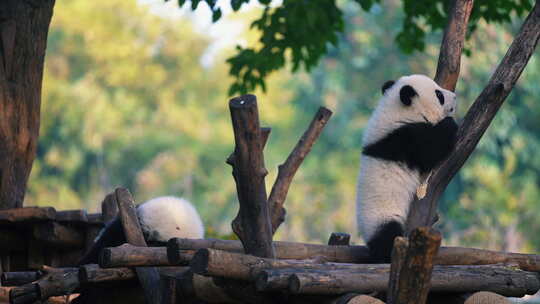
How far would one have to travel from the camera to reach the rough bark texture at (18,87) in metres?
6.06

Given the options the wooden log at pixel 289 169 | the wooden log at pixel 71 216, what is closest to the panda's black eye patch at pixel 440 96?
the wooden log at pixel 289 169

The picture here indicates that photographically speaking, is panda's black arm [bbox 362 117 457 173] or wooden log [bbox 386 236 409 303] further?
panda's black arm [bbox 362 117 457 173]

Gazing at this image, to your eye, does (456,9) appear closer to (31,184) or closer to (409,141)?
(409,141)

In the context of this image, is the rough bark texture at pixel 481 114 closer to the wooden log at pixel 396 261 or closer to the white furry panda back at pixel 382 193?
the white furry panda back at pixel 382 193

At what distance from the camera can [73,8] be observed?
25688 mm

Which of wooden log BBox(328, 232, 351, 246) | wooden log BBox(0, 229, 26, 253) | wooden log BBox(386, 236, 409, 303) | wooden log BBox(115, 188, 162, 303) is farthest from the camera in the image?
wooden log BBox(0, 229, 26, 253)

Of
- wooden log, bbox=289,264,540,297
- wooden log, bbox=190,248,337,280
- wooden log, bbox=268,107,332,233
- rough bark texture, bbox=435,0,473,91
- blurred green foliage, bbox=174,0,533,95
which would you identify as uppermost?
blurred green foliage, bbox=174,0,533,95

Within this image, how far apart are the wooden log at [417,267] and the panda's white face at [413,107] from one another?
1982mm

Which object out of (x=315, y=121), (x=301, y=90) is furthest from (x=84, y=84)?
(x=315, y=121)

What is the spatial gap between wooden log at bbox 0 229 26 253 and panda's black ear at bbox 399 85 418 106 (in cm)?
282

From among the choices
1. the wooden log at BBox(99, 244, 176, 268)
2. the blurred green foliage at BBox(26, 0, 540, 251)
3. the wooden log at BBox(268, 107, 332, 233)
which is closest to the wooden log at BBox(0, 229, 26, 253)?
the wooden log at BBox(268, 107, 332, 233)

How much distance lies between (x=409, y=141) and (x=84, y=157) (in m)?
21.0

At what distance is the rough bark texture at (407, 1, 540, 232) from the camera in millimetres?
4711

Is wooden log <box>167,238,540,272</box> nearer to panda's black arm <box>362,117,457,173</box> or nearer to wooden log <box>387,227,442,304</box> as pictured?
panda's black arm <box>362,117,457,173</box>
